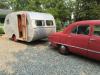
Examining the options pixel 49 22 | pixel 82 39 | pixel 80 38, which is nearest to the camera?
pixel 82 39

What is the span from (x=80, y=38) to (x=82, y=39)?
14 cm

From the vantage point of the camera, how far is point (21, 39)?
12141 millimetres

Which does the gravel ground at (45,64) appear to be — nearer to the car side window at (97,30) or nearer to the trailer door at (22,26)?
the car side window at (97,30)

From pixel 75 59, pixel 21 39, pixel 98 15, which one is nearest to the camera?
pixel 75 59

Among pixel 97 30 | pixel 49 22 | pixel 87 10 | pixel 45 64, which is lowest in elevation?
pixel 45 64

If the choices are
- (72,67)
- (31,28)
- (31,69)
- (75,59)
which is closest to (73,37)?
(75,59)

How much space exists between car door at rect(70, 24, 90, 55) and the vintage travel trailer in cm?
350

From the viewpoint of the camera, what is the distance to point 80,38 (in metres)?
7.74

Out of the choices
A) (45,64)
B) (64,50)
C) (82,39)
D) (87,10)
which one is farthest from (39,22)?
(87,10)

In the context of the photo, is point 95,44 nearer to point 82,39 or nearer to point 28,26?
point 82,39

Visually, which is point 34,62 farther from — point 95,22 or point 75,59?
point 95,22

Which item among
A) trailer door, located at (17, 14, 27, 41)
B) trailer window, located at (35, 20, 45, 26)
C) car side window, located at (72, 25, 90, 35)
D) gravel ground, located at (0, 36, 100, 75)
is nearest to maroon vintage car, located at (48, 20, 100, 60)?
car side window, located at (72, 25, 90, 35)

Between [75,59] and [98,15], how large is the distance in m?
14.3

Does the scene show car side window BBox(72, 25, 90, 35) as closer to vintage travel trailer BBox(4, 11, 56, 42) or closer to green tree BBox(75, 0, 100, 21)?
vintage travel trailer BBox(4, 11, 56, 42)
